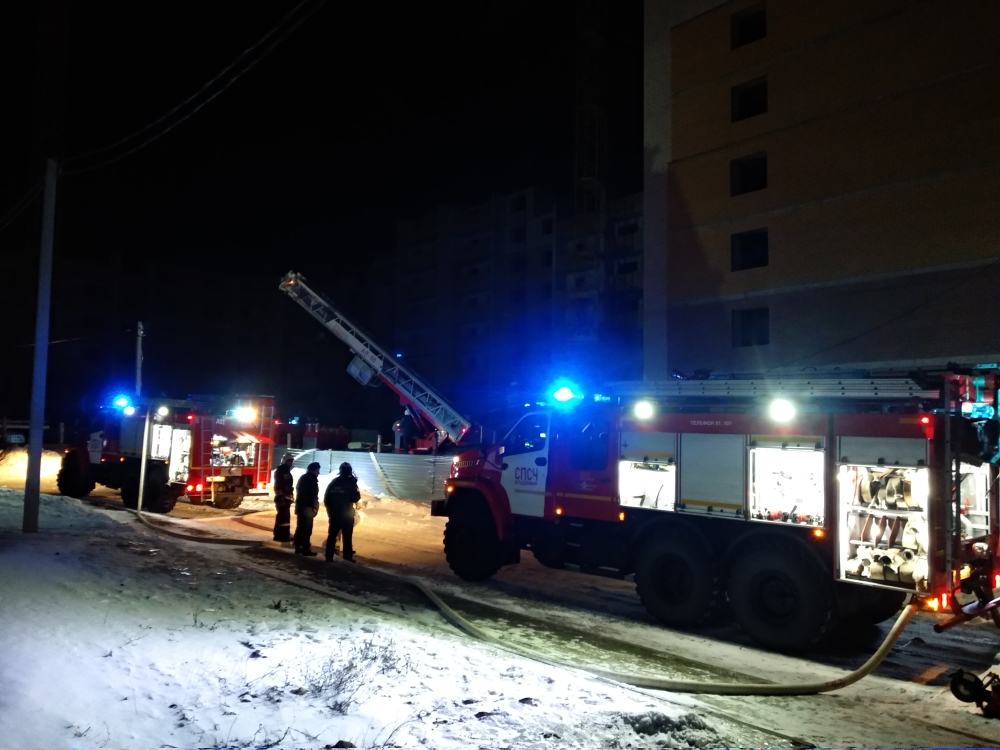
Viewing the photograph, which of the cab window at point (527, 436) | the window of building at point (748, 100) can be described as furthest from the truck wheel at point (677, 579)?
the window of building at point (748, 100)

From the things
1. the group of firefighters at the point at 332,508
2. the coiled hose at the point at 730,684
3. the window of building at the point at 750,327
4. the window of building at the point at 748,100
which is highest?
the window of building at the point at 748,100

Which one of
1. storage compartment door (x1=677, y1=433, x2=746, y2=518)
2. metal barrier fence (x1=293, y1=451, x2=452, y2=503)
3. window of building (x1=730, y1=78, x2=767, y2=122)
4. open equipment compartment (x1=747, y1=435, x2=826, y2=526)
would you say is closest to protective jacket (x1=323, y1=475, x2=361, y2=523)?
storage compartment door (x1=677, y1=433, x2=746, y2=518)

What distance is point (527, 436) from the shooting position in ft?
35.2

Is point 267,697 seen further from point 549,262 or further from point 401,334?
point 401,334

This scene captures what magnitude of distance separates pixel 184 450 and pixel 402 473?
5.58 meters

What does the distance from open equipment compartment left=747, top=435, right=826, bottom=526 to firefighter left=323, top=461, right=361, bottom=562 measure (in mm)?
6085

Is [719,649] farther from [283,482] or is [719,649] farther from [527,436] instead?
[283,482]

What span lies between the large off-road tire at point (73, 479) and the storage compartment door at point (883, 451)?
19509mm

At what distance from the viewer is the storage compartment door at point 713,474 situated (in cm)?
829

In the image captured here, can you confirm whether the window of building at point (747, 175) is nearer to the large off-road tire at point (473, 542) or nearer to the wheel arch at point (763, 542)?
the large off-road tire at point (473, 542)

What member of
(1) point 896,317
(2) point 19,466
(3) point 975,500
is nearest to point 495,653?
(3) point 975,500

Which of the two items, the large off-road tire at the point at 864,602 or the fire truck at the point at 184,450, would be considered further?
the fire truck at the point at 184,450

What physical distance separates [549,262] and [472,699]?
46.7 metres

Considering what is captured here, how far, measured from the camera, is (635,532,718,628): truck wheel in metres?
8.45
